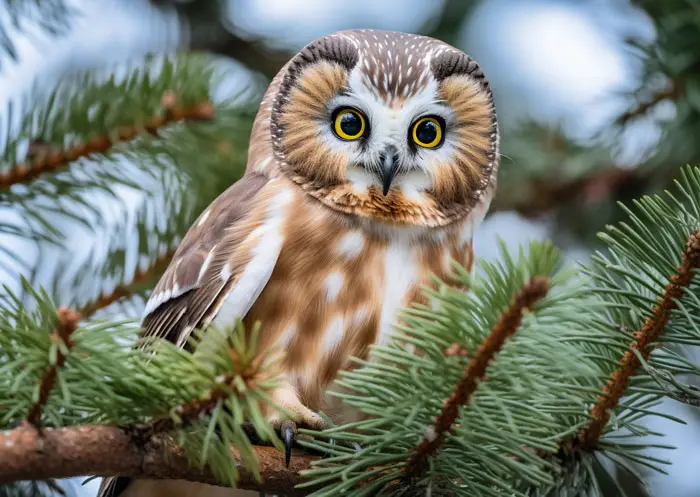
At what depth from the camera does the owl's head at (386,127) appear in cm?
248

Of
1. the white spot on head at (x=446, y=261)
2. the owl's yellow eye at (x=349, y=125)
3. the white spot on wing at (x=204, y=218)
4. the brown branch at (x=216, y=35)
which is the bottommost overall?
the white spot on wing at (x=204, y=218)

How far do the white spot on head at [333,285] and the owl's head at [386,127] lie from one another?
200 mm

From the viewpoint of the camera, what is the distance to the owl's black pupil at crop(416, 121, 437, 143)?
8.36 feet

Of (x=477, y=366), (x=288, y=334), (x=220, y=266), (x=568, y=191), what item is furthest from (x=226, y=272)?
(x=568, y=191)

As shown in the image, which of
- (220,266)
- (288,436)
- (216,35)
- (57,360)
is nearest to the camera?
(57,360)

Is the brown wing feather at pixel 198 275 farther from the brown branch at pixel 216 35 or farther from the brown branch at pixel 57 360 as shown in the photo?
the brown branch at pixel 216 35

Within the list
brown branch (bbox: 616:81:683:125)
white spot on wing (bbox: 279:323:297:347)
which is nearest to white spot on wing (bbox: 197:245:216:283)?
white spot on wing (bbox: 279:323:297:347)

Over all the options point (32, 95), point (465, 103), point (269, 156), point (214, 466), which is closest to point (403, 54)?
point (465, 103)

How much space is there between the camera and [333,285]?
2387 mm

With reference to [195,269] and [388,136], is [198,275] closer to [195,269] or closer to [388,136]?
[195,269]

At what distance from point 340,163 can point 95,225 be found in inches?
31.9

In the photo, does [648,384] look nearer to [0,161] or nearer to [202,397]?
[202,397]

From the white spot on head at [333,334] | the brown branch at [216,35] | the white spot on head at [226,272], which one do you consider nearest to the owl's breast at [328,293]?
the white spot on head at [333,334]

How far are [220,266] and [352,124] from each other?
541 millimetres
